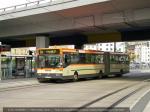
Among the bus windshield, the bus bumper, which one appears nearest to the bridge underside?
the bus windshield

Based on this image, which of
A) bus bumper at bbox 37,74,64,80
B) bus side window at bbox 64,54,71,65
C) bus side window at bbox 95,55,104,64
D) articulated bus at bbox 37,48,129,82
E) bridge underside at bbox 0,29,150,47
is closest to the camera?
bus bumper at bbox 37,74,64,80

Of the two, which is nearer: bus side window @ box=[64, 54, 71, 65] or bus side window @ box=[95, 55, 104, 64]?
bus side window @ box=[64, 54, 71, 65]

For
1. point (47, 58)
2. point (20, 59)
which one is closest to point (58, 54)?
point (47, 58)

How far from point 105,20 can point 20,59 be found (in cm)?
1020

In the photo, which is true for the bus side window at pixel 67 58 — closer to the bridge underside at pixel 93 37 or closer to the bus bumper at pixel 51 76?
the bus bumper at pixel 51 76

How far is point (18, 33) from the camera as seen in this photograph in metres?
42.2

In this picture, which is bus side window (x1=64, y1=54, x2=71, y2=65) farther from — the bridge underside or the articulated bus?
the bridge underside

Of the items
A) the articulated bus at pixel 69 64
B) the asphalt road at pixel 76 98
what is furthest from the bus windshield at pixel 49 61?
the asphalt road at pixel 76 98

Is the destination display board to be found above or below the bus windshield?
above

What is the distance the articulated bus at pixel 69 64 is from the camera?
1197 inches

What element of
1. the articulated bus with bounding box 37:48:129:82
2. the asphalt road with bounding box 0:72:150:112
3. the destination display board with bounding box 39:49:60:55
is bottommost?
the asphalt road with bounding box 0:72:150:112

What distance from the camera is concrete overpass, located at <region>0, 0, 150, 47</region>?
31.0m

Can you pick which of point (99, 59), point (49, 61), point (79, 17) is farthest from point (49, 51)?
point (99, 59)

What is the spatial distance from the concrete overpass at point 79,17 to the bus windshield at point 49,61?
4297 millimetres
